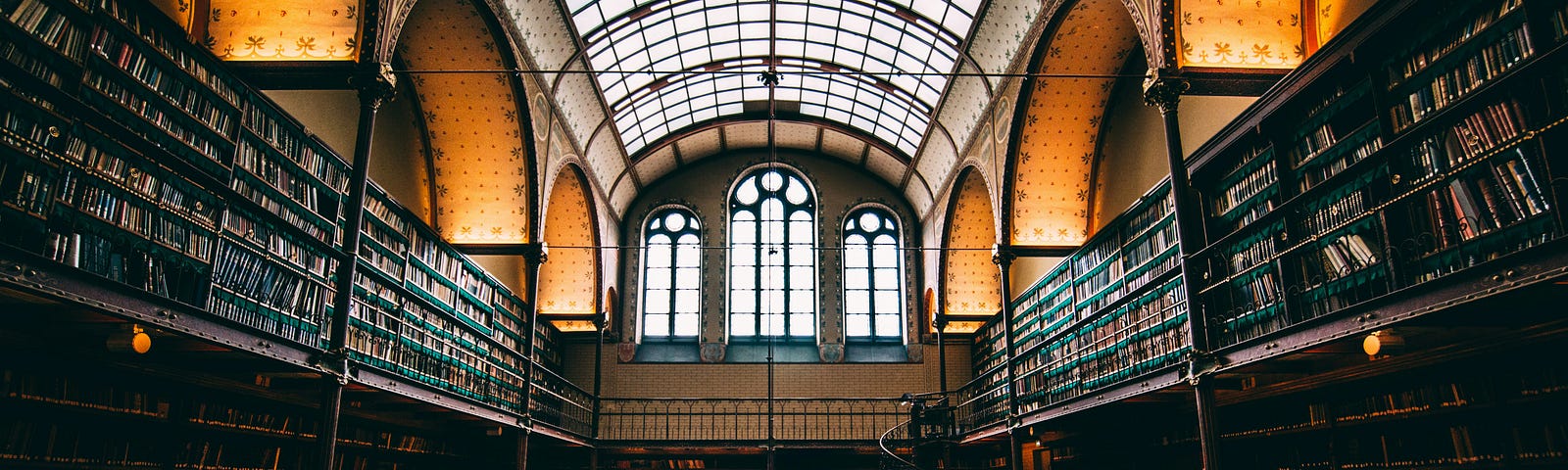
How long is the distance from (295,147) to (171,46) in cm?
162

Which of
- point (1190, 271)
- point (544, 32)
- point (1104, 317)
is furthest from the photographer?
point (544, 32)

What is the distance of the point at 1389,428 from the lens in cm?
654

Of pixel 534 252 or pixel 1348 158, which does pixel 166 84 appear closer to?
pixel 534 252

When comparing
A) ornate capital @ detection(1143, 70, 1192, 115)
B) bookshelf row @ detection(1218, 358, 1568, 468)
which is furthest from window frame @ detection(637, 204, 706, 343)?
bookshelf row @ detection(1218, 358, 1568, 468)

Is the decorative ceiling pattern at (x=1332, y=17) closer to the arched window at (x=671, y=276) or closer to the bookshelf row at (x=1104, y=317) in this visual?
the bookshelf row at (x=1104, y=317)

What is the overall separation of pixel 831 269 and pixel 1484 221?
14.8m

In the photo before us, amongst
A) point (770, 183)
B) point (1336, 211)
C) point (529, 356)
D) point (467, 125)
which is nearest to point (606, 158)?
point (467, 125)

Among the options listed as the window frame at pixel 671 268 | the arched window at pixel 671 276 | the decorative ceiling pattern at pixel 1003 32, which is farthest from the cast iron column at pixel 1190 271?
the arched window at pixel 671 276

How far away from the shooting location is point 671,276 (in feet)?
63.5

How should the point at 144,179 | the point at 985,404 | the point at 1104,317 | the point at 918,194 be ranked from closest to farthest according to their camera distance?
1. the point at 144,179
2. the point at 1104,317
3. the point at 985,404
4. the point at 918,194

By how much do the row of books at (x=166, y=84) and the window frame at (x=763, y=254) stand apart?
41.0 feet

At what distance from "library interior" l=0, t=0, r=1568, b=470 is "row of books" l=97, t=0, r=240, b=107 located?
0.11 ft

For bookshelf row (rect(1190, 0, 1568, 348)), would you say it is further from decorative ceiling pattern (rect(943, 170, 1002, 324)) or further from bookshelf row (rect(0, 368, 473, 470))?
decorative ceiling pattern (rect(943, 170, 1002, 324))

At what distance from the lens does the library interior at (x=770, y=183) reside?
5.14m
